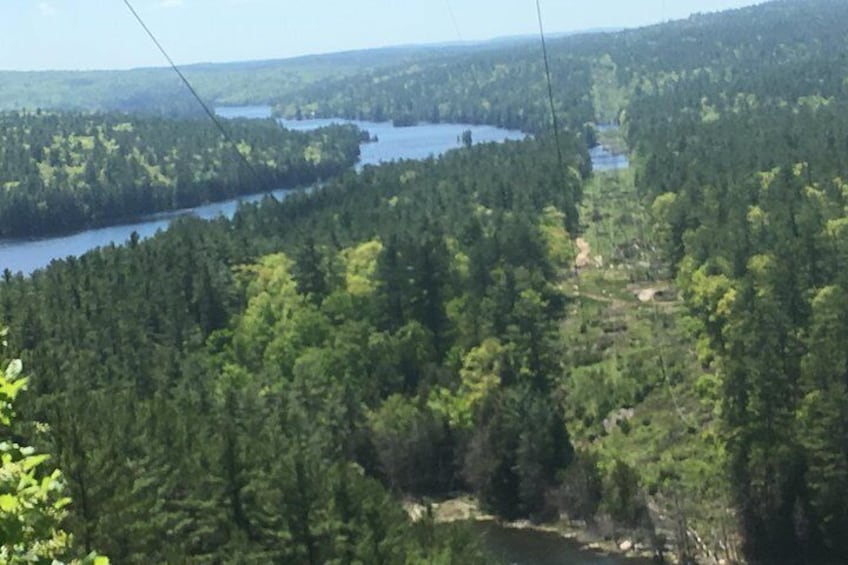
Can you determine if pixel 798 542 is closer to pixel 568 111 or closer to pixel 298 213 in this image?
pixel 298 213

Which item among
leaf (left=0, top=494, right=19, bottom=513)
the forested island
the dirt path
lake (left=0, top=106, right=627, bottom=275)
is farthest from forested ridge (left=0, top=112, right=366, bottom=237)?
leaf (left=0, top=494, right=19, bottom=513)

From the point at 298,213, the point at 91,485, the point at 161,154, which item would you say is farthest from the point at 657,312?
the point at 161,154

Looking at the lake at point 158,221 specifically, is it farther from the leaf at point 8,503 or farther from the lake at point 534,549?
the leaf at point 8,503

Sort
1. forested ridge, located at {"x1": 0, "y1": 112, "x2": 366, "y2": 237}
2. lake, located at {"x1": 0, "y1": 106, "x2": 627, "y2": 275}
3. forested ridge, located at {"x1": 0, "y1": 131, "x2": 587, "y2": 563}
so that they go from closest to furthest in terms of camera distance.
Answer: forested ridge, located at {"x1": 0, "y1": 131, "x2": 587, "y2": 563}, lake, located at {"x1": 0, "y1": 106, "x2": 627, "y2": 275}, forested ridge, located at {"x1": 0, "y1": 112, "x2": 366, "y2": 237}

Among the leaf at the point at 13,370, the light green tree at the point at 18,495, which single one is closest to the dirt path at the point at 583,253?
the light green tree at the point at 18,495

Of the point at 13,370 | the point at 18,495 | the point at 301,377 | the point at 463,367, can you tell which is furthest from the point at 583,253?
the point at 18,495

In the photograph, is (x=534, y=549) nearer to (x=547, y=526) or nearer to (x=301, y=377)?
(x=547, y=526)

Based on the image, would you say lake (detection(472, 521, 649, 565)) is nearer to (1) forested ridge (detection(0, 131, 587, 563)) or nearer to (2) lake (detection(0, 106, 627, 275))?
(1) forested ridge (detection(0, 131, 587, 563))
